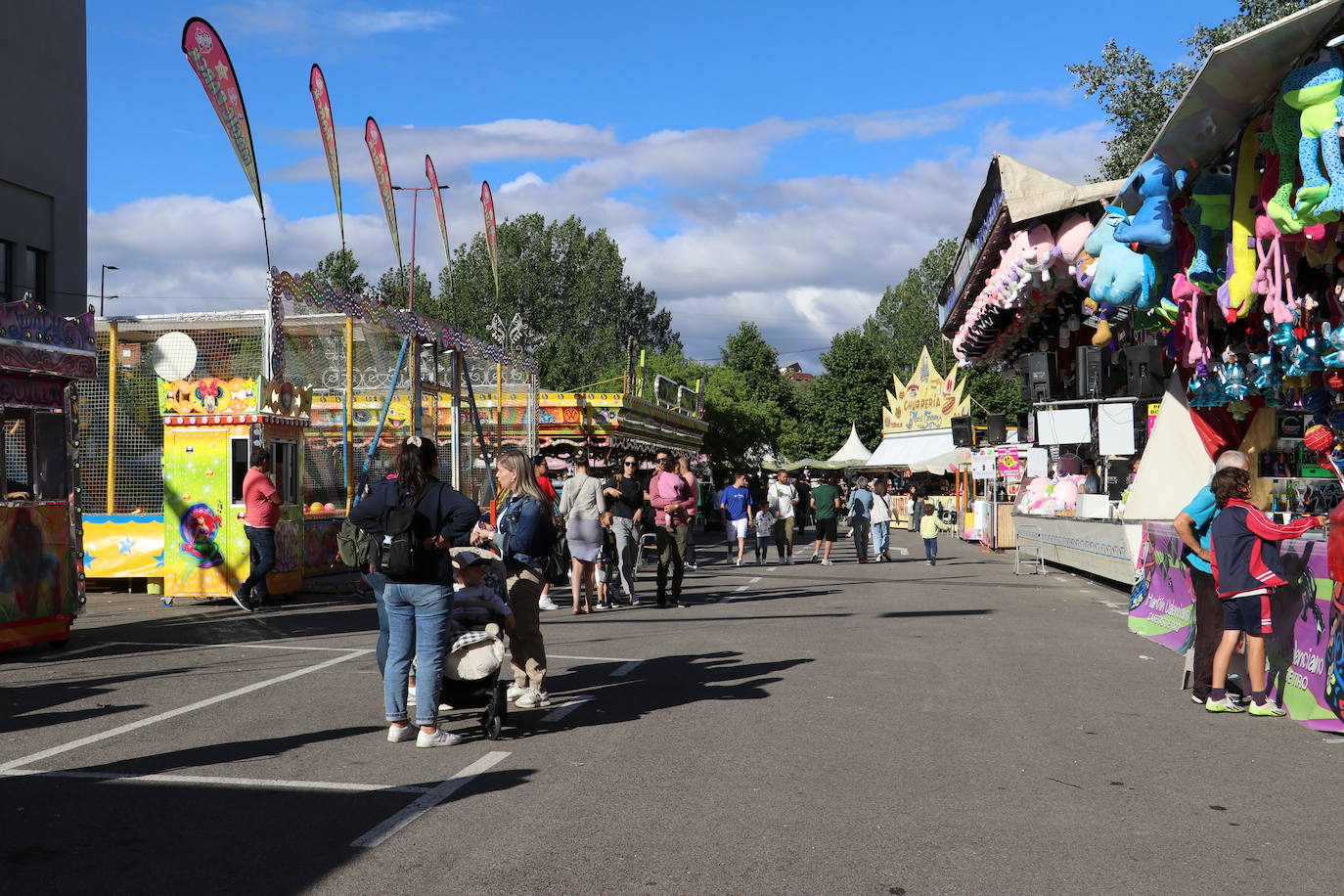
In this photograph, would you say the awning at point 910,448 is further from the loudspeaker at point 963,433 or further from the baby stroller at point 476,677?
the baby stroller at point 476,677

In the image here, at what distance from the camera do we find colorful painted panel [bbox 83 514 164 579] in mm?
17188

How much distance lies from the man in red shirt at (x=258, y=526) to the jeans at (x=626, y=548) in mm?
4240

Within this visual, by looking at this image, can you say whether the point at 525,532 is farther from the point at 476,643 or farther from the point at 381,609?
the point at 381,609

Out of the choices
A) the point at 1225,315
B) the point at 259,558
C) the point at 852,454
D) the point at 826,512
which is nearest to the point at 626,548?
the point at 259,558

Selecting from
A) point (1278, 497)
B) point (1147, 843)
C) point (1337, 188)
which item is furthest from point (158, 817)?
point (1278, 497)

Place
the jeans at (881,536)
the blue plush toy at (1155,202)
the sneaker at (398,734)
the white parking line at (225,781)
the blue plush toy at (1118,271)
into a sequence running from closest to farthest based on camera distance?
the white parking line at (225,781) < the sneaker at (398,734) < the blue plush toy at (1155,202) < the blue plush toy at (1118,271) < the jeans at (881,536)

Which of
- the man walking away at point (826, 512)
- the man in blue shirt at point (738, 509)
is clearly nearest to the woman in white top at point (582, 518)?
the man in blue shirt at point (738, 509)

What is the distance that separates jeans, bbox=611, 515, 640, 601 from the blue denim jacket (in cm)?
785

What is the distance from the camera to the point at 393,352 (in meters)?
19.1

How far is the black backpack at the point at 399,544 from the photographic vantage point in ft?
22.3

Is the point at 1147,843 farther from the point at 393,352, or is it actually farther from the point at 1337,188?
the point at 393,352

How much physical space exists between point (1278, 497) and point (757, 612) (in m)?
5.95

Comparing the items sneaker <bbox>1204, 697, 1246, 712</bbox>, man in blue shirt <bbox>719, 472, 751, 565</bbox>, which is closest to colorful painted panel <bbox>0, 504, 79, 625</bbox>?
sneaker <bbox>1204, 697, 1246, 712</bbox>

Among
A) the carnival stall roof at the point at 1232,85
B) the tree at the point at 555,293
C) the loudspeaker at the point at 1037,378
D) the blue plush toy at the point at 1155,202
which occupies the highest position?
the tree at the point at 555,293
